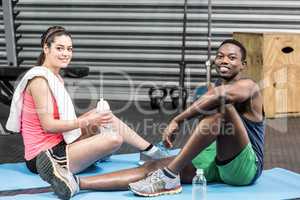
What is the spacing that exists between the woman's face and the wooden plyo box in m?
3.22

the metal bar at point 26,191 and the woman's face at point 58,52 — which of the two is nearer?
the metal bar at point 26,191

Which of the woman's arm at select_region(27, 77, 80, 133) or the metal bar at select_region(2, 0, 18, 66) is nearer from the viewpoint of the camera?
the woman's arm at select_region(27, 77, 80, 133)

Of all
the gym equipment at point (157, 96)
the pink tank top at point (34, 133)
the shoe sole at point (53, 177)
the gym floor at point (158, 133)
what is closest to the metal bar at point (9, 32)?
the gym floor at point (158, 133)

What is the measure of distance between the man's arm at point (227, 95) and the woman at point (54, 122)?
1.98 ft

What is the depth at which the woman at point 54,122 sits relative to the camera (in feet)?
10.7

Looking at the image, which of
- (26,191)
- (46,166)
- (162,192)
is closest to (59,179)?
(46,166)

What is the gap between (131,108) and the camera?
7113 mm

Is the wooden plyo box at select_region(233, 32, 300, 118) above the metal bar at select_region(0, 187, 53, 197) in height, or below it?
above

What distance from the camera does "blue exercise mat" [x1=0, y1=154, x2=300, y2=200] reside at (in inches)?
123

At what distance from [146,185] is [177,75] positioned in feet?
14.6

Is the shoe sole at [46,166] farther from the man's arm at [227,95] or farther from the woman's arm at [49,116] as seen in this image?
the man's arm at [227,95]

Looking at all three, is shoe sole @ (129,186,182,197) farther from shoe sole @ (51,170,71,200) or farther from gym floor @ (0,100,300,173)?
gym floor @ (0,100,300,173)

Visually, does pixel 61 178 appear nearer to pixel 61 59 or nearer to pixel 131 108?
pixel 61 59

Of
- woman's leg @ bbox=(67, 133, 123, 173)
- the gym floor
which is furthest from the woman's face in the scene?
the gym floor
